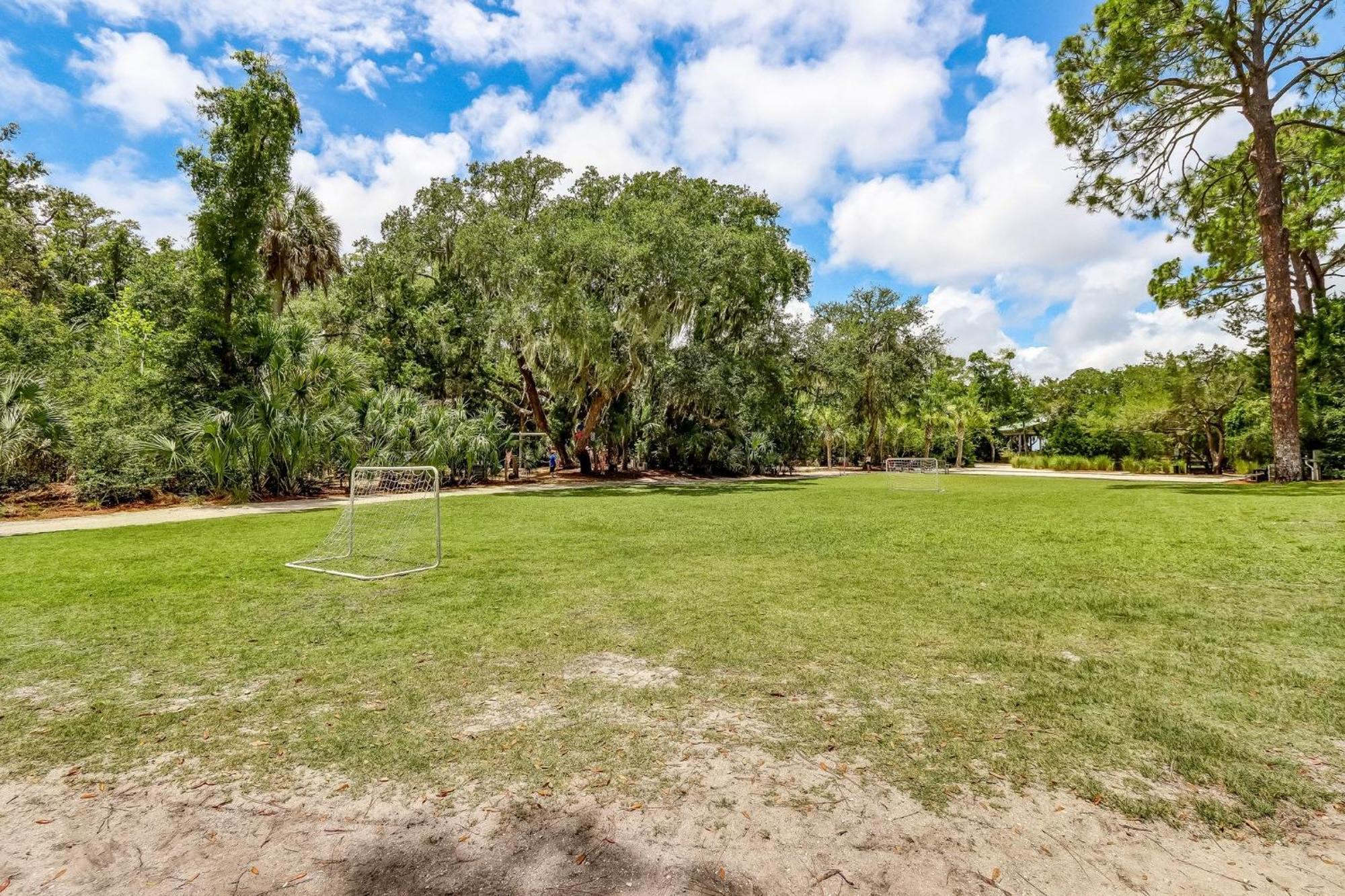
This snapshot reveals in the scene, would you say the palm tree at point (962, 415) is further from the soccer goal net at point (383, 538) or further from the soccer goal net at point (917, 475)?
the soccer goal net at point (383, 538)

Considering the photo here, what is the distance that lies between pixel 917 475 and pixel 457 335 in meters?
18.9

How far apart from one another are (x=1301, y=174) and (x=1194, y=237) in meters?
2.80

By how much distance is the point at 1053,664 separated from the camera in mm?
3721

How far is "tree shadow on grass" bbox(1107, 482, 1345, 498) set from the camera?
1218cm

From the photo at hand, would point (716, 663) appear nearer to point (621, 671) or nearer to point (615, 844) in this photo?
point (621, 671)

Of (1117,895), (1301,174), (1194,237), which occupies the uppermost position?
(1301,174)

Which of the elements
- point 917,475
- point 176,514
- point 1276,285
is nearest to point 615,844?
point 176,514

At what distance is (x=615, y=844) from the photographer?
2.08 metres

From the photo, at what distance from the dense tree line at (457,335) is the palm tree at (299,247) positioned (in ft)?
0.40

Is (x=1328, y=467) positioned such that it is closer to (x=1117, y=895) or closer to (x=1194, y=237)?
(x=1194, y=237)

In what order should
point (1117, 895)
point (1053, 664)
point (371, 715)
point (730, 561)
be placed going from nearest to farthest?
point (1117, 895)
point (371, 715)
point (1053, 664)
point (730, 561)

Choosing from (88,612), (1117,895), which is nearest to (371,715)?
(1117,895)

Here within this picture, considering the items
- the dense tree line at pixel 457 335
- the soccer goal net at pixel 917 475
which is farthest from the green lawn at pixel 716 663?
the soccer goal net at pixel 917 475

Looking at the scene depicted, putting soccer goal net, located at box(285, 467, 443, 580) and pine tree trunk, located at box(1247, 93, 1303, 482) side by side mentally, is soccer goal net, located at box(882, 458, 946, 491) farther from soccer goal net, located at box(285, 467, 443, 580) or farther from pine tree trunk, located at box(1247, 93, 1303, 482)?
soccer goal net, located at box(285, 467, 443, 580)
